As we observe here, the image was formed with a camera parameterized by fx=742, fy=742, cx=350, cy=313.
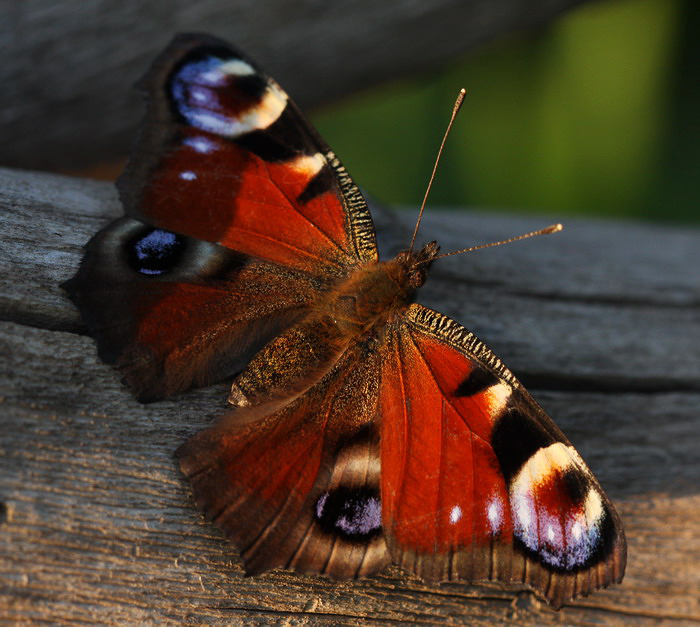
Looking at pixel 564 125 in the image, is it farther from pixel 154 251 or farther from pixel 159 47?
pixel 154 251

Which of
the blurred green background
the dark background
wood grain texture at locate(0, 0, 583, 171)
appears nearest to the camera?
wood grain texture at locate(0, 0, 583, 171)

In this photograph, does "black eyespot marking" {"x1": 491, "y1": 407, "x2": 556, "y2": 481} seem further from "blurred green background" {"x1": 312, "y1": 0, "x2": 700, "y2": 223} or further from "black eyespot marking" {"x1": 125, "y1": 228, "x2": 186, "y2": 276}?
"blurred green background" {"x1": 312, "y1": 0, "x2": 700, "y2": 223}

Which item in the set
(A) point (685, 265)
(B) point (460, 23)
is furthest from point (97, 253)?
(A) point (685, 265)

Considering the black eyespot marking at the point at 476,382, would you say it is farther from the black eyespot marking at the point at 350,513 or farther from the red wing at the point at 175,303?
the red wing at the point at 175,303

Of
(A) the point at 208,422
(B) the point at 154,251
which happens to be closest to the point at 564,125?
(B) the point at 154,251

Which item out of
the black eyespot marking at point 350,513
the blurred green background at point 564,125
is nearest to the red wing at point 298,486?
the black eyespot marking at point 350,513

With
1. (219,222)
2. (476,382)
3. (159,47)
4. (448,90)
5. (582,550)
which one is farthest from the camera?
(448,90)


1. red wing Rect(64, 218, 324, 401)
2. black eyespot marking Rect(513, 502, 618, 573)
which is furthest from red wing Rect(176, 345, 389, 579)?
black eyespot marking Rect(513, 502, 618, 573)
